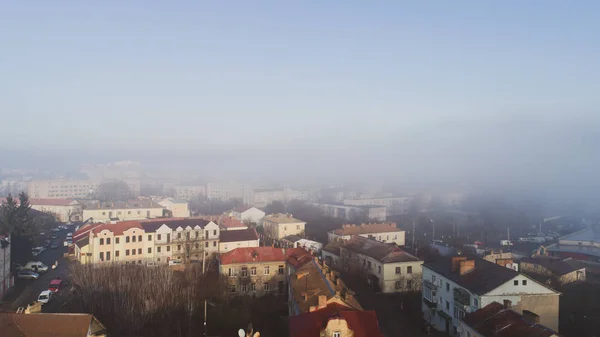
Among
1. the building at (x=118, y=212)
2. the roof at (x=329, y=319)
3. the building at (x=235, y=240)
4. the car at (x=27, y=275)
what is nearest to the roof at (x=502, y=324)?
the roof at (x=329, y=319)

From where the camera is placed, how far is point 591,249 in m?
46.7

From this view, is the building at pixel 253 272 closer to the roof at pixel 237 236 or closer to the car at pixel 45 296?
the roof at pixel 237 236

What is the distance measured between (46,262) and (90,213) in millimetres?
19445

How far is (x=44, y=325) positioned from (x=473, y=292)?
588 inches

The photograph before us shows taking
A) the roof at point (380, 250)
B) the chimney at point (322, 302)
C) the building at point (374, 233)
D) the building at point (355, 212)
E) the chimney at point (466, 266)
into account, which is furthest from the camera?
the building at point (355, 212)

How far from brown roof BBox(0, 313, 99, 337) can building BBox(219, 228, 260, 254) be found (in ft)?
63.5

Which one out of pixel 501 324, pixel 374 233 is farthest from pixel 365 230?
pixel 501 324

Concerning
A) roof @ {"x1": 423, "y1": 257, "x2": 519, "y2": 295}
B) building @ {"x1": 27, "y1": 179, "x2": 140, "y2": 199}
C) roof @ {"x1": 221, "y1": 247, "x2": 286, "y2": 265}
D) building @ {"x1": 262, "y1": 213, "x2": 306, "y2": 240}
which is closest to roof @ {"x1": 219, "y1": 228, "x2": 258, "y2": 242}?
roof @ {"x1": 221, "y1": 247, "x2": 286, "y2": 265}

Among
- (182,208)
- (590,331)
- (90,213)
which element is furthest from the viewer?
(182,208)

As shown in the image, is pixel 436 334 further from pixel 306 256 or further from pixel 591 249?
pixel 591 249

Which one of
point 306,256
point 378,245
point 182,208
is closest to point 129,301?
point 306,256

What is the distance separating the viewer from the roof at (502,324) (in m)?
12.8

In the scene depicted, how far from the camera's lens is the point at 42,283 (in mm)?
25328

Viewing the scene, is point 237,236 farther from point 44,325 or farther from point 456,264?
point 44,325
